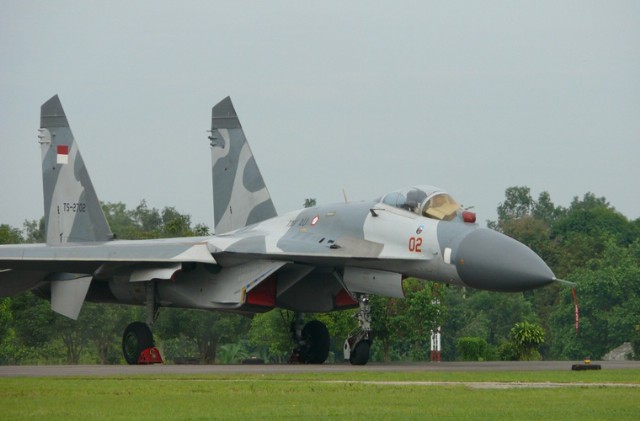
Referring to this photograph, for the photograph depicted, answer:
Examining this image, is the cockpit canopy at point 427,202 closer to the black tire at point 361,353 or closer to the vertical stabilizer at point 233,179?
the black tire at point 361,353

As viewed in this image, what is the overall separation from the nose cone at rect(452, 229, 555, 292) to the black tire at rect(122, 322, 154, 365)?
7.04 meters

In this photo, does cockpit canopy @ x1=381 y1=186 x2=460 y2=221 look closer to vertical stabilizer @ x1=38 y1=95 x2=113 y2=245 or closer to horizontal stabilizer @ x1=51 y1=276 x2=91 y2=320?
horizontal stabilizer @ x1=51 y1=276 x2=91 y2=320

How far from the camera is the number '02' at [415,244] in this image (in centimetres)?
2211

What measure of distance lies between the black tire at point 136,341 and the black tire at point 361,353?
4584mm

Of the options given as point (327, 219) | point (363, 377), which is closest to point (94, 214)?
point (327, 219)

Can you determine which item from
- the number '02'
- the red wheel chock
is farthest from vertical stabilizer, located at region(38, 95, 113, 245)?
the number '02'

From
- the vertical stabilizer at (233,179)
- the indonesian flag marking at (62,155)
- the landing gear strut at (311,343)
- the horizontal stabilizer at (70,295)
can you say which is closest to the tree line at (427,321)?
the landing gear strut at (311,343)

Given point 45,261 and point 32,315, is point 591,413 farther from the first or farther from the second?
point 32,315

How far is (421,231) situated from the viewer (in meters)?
22.2

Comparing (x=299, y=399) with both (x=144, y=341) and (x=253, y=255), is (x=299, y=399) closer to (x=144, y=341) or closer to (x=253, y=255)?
(x=253, y=255)

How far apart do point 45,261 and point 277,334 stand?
15304 millimetres

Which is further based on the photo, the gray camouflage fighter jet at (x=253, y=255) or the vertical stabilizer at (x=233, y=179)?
the vertical stabilizer at (x=233, y=179)

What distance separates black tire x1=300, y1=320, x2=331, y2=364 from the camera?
26.3 metres

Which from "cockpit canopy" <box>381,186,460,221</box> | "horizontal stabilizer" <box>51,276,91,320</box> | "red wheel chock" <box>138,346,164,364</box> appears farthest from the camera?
"horizontal stabilizer" <box>51,276,91,320</box>
